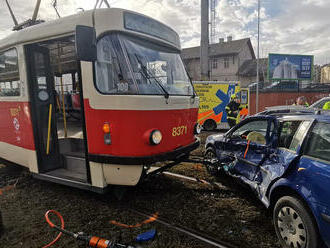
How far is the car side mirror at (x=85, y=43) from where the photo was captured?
2.98m

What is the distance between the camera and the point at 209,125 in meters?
12.1

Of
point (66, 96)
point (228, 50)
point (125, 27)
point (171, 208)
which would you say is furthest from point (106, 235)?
point (228, 50)

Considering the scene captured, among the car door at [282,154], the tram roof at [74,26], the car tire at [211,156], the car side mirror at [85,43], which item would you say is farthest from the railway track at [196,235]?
the tram roof at [74,26]

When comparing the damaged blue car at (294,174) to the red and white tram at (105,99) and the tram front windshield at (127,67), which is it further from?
the tram front windshield at (127,67)

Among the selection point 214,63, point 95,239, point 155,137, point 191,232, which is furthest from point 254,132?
point 214,63

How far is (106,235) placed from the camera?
3.08 meters

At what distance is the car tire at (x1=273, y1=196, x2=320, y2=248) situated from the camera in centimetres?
238

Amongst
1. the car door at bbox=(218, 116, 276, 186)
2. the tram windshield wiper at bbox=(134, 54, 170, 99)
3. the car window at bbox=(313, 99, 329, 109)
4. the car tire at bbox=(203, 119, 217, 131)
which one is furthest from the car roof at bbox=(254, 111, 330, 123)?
the car tire at bbox=(203, 119, 217, 131)

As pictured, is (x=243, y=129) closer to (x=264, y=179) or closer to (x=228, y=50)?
(x=264, y=179)

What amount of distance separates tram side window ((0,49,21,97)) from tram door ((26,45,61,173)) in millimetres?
390

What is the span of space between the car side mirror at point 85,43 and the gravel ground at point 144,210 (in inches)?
81.2

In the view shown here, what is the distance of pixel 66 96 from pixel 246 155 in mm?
5936

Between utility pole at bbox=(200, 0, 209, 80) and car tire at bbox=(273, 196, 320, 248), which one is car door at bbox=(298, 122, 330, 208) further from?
utility pole at bbox=(200, 0, 209, 80)

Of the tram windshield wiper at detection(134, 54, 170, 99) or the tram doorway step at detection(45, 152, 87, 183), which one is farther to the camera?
the tram doorway step at detection(45, 152, 87, 183)
